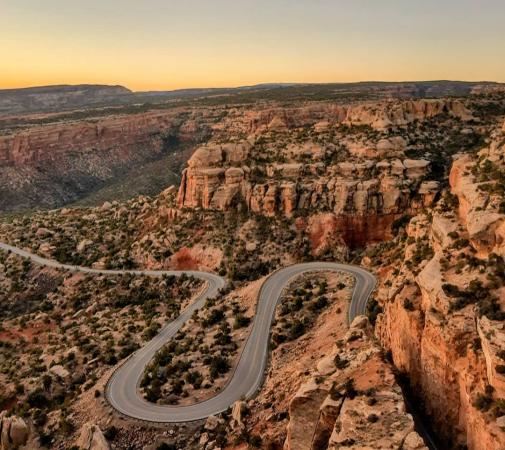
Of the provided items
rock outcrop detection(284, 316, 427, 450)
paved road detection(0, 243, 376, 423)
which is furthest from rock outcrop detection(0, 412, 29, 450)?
rock outcrop detection(284, 316, 427, 450)

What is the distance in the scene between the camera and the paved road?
126 ft

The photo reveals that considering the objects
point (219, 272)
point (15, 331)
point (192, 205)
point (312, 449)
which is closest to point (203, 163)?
point (192, 205)

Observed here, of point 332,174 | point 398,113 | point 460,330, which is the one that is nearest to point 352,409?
point 460,330

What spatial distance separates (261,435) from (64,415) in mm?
17547

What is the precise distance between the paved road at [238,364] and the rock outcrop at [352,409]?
12101 mm

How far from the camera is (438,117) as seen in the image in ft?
296

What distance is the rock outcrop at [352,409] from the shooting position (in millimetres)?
22469

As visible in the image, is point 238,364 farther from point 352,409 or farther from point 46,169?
point 46,169

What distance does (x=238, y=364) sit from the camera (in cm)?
4388

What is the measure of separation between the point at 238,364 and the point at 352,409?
807 inches

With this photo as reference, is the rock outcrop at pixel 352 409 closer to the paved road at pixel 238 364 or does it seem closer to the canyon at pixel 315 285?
the canyon at pixel 315 285

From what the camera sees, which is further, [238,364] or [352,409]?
[238,364]

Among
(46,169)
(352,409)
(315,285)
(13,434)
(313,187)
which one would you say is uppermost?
(313,187)

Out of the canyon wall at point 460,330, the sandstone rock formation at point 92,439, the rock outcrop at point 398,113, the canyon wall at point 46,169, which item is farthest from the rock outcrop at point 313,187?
the canyon wall at point 46,169
